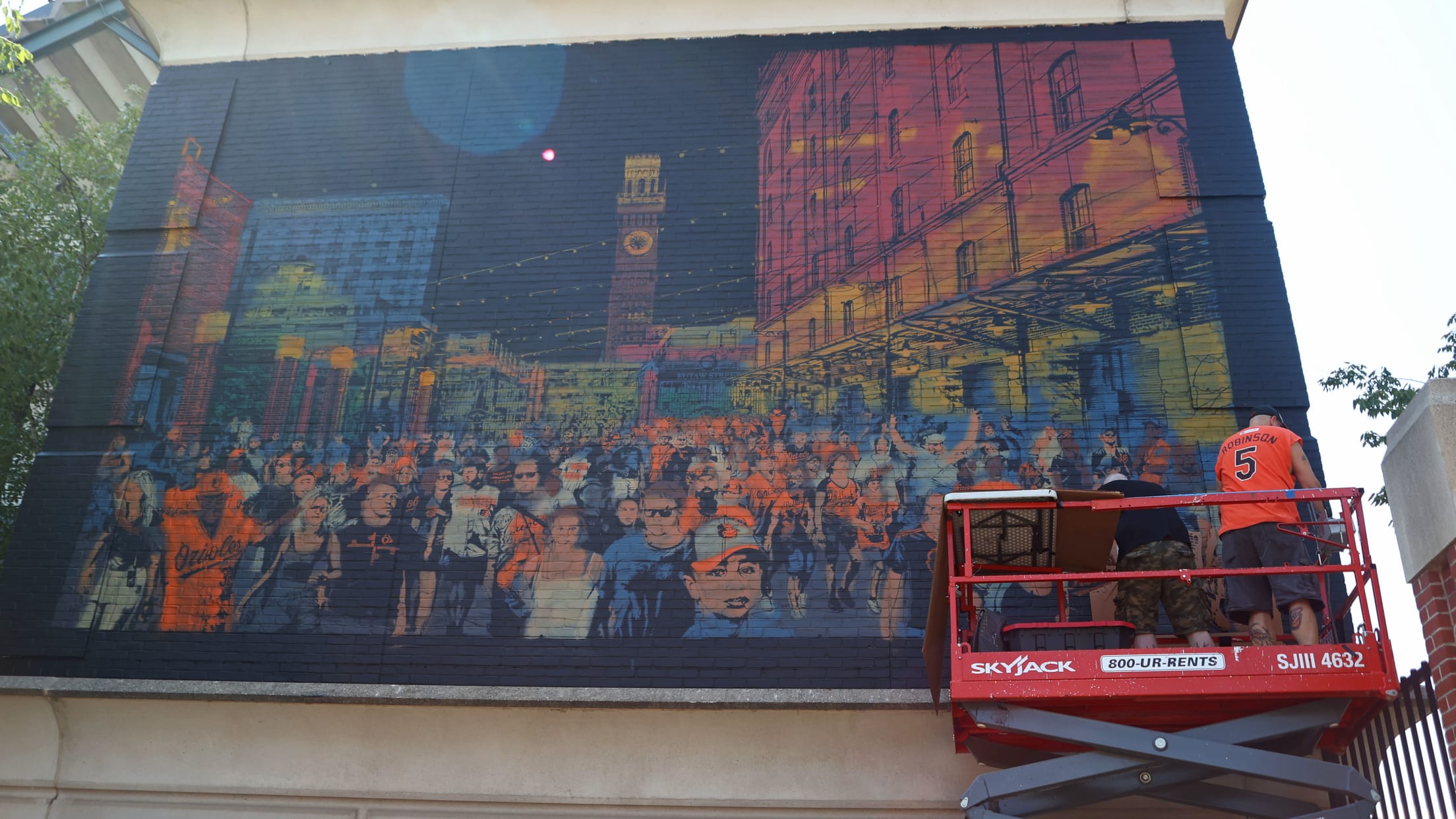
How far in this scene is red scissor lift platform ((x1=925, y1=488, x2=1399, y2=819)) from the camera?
7.22 meters

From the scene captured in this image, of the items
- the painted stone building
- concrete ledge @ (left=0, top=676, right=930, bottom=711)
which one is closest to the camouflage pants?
the painted stone building

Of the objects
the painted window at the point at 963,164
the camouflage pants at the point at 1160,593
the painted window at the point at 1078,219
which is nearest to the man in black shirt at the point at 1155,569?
the camouflage pants at the point at 1160,593

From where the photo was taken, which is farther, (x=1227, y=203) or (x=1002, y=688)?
(x=1227, y=203)

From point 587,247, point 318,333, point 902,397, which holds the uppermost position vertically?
point 587,247

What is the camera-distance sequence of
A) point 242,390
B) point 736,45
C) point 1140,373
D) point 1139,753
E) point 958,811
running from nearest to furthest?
point 1139,753, point 958,811, point 1140,373, point 242,390, point 736,45

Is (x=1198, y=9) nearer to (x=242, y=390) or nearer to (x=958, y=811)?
(x=958, y=811)

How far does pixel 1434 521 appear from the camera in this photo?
291 inches

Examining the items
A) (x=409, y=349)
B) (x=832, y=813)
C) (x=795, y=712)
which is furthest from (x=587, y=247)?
(x=832, y=813)

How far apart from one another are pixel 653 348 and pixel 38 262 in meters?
9.91

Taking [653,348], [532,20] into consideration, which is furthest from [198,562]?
[532,20]

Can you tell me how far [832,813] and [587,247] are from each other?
606 centimetres

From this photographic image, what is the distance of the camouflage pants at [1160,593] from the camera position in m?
8.34

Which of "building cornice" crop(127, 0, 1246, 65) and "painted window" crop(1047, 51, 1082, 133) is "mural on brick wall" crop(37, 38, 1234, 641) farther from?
"building cornice" crop(127, 0, 1246, 65)

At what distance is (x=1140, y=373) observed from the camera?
10.9 m
